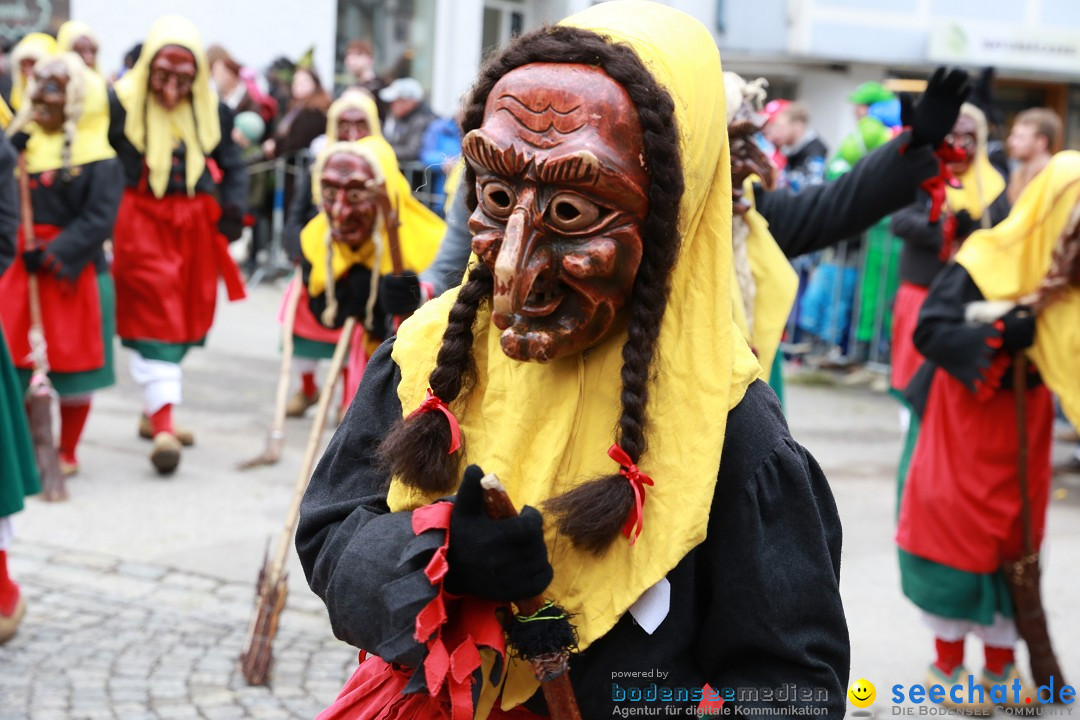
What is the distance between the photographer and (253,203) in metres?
13.3

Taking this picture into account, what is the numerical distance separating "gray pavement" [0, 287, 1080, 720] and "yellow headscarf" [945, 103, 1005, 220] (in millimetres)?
1741

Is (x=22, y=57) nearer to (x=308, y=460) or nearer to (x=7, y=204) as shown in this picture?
(x=7, y=204)

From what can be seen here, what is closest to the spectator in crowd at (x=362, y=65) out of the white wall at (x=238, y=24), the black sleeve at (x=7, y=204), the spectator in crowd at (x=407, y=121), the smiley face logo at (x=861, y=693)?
the spectator in crowd at (x=407, y=121)

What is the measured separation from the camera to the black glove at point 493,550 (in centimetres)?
172

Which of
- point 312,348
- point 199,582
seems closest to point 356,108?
point 312,348

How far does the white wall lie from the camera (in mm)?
14750

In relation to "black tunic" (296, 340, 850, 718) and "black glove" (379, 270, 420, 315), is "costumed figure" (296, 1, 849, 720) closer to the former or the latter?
"black tunic" (296, 340, 850, 718)

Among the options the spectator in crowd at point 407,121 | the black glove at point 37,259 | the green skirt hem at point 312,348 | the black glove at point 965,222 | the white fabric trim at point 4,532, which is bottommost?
the green skirt hem at point 312,348

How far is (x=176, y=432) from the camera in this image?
303 inches

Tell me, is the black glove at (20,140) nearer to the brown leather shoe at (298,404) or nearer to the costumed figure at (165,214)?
the costumed figure at (165,214)

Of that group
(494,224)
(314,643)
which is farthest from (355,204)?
(494,224)

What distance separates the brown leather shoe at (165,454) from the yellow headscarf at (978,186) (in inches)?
167

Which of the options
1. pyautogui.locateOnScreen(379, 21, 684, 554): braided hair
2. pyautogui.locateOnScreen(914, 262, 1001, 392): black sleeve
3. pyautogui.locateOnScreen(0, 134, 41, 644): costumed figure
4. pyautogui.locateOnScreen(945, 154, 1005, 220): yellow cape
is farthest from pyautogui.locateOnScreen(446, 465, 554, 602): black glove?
pyautogui.locateOnScreen(945, 154, 1005, 220): yellow cape

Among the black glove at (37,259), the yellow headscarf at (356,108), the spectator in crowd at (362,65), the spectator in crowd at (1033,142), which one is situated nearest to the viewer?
the black glove at (37,259)
